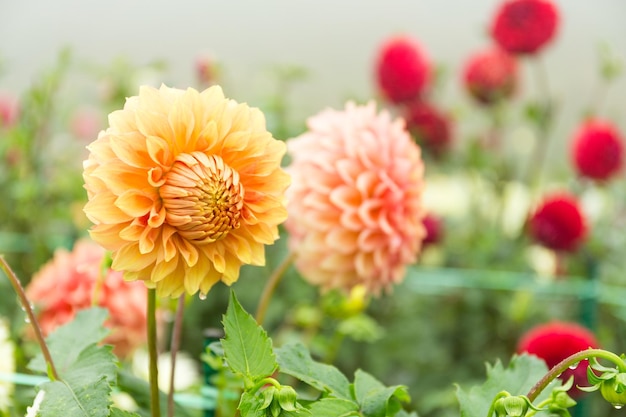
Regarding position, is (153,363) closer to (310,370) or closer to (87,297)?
(310,370)

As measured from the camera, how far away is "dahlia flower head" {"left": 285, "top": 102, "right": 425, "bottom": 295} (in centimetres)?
74

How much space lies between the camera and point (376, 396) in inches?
18.1

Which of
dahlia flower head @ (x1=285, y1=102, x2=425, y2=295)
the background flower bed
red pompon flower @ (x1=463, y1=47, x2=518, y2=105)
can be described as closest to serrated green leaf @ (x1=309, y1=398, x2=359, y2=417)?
dahlia flower head @ (x1=285, y1=102, x2=425, y2=295)

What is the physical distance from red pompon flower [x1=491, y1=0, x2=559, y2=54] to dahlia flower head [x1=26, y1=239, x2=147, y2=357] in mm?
928

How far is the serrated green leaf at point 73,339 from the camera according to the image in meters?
0.51

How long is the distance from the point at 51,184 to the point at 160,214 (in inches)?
46.8

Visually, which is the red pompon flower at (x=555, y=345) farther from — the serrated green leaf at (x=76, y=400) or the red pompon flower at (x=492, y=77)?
the red pompon flower at (x=492, y=77)

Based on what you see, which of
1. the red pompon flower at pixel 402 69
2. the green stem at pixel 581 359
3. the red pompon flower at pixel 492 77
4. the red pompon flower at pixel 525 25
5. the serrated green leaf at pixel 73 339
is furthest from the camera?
the red pompon flower at pixel 492 77

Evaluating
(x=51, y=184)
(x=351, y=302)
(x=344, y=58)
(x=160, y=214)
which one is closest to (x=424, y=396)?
(x=351, y=302)

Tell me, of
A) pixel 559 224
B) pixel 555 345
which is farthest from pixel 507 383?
pixel 559 224

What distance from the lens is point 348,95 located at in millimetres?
1645

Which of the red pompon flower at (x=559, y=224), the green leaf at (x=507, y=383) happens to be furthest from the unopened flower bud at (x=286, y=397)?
the red pompon flower at (x=559, y=224)

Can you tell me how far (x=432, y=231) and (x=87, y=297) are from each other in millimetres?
875

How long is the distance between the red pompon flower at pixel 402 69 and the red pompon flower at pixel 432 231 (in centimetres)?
25
